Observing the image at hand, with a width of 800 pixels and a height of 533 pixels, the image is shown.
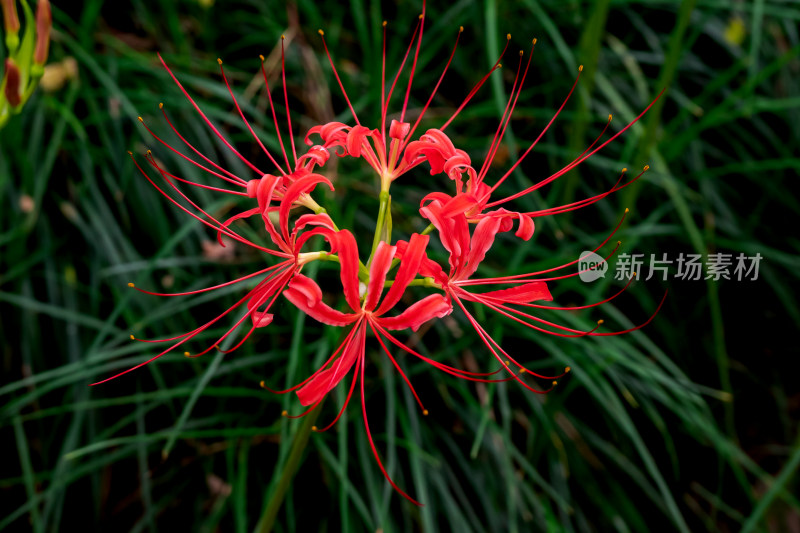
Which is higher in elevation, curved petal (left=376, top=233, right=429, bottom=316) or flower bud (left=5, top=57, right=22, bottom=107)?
flower bud (left=5, top=57, right=22, bottom=107)

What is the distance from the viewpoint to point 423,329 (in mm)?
1813

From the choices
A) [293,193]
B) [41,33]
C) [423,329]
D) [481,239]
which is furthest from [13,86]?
[423,329]

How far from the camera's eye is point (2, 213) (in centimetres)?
176

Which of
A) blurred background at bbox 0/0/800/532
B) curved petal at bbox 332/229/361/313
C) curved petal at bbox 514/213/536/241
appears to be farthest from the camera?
blurred background at bbox 0/0/800/532

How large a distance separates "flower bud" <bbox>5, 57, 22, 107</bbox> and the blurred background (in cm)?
63

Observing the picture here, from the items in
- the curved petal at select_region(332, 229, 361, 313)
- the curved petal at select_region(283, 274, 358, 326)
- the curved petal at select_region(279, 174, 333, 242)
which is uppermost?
the curved petal at select_region(279, 174, 333, 242)

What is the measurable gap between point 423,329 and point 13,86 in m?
1.17

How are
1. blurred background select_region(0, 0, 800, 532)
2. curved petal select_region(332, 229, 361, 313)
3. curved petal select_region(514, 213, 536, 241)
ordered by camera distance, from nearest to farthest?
curved petal select_region(332, 229, 361, 313) < curved petal select_region(514, 213, 536, 241) < blurred background select_region(0, 0, 800, 532)

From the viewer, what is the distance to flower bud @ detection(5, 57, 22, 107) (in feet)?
2.98

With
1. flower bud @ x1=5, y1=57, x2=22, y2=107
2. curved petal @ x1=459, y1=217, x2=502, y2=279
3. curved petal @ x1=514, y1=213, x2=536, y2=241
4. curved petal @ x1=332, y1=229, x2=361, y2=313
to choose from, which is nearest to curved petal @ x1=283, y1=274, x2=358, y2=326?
curved petal @ x1=332, y1=229, x2=361, y2=313

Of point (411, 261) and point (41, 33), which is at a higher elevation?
point (41, 33)

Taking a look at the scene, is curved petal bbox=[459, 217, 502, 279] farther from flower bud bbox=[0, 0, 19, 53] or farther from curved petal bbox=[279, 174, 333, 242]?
flower bud bbox=[0, 0, 19, 53]

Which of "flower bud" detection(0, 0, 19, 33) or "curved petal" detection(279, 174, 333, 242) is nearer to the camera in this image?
"curved petal" detection(279, 174, 333, 242)

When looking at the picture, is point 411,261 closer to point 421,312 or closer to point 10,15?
point 421,312
